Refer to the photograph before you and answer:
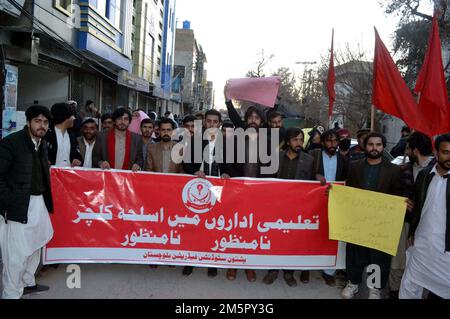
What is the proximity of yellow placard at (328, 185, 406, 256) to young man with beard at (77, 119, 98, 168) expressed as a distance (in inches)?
118

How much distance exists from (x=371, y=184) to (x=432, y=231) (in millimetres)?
791

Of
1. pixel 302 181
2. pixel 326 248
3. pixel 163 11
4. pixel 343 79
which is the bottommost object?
pixel 326 248

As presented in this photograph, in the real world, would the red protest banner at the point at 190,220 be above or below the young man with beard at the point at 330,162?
below

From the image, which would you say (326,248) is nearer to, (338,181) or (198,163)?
(338,181)

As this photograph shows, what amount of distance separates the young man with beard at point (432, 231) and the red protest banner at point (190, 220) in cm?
97

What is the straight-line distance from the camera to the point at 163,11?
29703 millimetres

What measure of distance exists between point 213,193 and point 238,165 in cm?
49

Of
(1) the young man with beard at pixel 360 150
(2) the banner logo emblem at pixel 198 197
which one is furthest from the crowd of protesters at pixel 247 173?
(1) the young man with beard at pixel 360 150

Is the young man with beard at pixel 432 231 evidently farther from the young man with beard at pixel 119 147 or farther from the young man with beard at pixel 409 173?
the young man with beard at pixel 119 147

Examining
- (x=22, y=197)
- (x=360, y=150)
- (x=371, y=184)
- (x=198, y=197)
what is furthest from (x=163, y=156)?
(x=360, y=150)

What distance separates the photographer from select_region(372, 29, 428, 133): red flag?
3.84 metres

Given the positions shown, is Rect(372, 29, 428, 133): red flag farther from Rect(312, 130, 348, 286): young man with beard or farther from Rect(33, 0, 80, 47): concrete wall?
Rect(33, 0, 80, 47): concrete wall

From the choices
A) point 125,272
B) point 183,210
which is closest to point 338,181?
point 183,210

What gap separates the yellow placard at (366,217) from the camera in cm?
368
